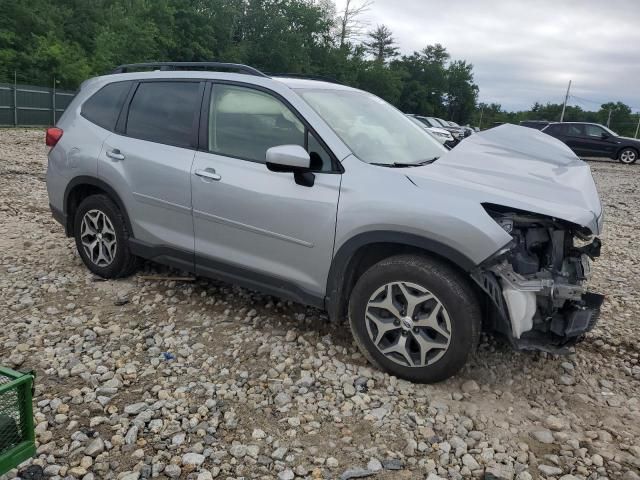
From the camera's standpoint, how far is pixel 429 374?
3201 millimetres

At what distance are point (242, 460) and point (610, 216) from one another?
8.62 m

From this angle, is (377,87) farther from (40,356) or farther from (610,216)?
(40,356)

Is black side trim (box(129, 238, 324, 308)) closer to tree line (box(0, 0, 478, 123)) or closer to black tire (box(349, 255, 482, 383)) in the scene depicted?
black tire (box(349, 255, 482, 383))

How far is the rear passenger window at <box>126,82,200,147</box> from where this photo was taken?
407 cm

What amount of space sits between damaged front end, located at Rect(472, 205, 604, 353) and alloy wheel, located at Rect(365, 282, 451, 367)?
1.01ft

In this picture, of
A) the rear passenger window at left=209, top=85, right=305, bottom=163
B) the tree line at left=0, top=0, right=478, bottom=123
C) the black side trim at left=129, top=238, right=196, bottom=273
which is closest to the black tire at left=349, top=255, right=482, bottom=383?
the rear passenger window at left=209, top=85, right=305, bottom=163

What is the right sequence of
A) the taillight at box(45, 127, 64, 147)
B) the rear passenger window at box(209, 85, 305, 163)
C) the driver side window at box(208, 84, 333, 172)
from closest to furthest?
1. the driver side window at box(208, 84, 333, 172)
2. the rear passenger window at box(209, 85, 305, 163)
3. the taillight at box(45, 127, 64, 147)

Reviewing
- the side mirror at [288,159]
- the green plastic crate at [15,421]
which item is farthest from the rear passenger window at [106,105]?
the green plastic crate at [15,421]

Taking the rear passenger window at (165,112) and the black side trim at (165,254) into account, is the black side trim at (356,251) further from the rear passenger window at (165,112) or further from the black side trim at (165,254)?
the rear passenger window at (165,112)

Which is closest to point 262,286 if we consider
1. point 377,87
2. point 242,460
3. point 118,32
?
point 242,460

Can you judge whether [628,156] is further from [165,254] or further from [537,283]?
[165,254]

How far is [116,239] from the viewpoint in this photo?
14.8 ft

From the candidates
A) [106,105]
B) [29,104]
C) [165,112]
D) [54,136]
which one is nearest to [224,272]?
[165,112]

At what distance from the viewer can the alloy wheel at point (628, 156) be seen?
20.4 metres
